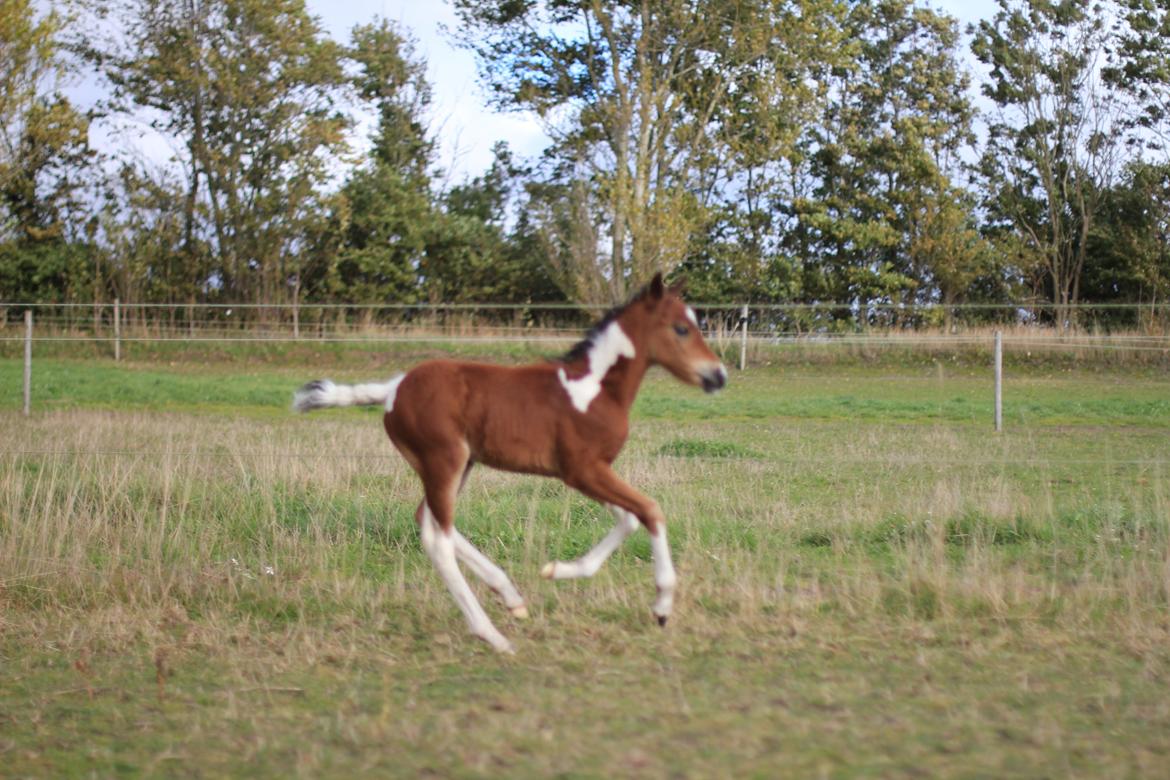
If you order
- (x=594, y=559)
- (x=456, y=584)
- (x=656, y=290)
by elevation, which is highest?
(x=656, y=290)

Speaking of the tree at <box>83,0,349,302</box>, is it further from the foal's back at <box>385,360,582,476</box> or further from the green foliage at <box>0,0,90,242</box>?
the foal's back at <box>385,360,582,476</box>

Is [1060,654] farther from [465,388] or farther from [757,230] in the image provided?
[757,230]

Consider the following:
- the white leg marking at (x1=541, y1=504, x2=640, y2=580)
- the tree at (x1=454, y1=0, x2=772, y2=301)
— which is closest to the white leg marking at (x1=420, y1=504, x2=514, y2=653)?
the white leg marking at (x1=541, y1=504, x2=640, y2=580)

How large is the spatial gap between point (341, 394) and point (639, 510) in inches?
63.3

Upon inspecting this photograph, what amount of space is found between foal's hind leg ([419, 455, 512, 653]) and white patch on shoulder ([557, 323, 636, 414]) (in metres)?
0.62

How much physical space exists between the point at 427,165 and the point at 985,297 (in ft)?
54.3

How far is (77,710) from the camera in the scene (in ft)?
17.3

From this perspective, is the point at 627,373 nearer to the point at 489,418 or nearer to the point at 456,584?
the point at 489,418

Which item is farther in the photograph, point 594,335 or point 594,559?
point 594,335

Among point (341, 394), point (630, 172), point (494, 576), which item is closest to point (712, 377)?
point (494, 576)

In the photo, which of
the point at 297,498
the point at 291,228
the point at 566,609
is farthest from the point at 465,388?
the point at 291,228

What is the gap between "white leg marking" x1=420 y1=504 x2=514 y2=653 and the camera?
592 centimetres

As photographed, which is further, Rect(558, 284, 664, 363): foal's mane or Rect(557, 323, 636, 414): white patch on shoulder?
Rect(558, 284, 664, 363): foal's mane

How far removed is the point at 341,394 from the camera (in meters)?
6.13
